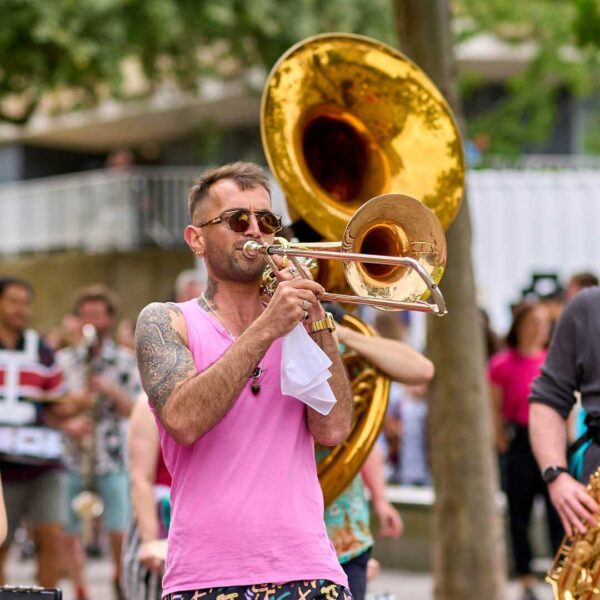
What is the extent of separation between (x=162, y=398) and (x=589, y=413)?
5.31ft

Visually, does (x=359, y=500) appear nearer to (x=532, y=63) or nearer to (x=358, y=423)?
(x=358, y=423)

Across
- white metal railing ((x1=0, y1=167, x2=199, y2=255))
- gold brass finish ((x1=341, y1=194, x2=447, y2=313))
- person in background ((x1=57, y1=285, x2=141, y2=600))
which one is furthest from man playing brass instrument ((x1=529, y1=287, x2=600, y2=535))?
white metal railing ((x1=0, y1=167, x2=199, y2=255))

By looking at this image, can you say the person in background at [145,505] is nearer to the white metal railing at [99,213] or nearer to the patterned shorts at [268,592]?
the patterned shorts at [268,592]

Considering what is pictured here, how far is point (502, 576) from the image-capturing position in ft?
22.6

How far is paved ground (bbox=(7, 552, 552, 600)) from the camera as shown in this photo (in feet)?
29.4

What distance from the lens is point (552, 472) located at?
4488 millimetres

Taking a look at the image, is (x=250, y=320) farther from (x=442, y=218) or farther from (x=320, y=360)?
(x=442, y=218)

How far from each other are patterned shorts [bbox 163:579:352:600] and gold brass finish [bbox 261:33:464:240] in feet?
5.28

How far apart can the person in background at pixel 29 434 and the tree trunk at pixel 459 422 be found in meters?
2.16

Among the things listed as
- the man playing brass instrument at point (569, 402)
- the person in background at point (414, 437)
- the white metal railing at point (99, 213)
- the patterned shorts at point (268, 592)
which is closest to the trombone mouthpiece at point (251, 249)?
the patterned shorts at point (268, 592)

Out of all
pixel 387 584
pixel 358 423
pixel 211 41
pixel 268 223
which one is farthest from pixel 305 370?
pixel 211 41

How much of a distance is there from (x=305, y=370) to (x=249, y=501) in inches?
13.6

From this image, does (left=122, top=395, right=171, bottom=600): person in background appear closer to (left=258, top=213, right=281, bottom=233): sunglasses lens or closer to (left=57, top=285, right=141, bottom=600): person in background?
(left=258, top=213, right=281, bottom=233): sunglasses lens

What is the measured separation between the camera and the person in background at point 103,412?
8.64 metres
